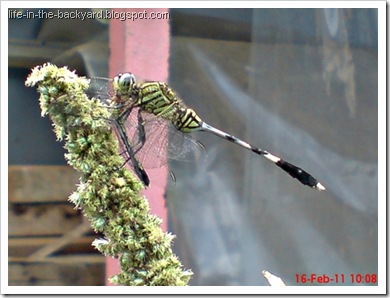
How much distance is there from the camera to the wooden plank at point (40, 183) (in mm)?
1584

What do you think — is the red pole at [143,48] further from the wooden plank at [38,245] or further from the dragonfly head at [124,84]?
the dragonfly head at [124,84]

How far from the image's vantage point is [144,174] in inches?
29.1

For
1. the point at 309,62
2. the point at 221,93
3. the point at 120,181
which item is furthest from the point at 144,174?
the point at 309,62

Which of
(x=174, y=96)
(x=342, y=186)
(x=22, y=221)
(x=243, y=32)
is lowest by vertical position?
(x=22, y=221)

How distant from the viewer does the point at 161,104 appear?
77 cm

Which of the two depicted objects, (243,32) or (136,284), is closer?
(136,284)

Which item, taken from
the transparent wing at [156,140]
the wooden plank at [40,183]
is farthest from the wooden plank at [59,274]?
the transparent wing at [156,140]

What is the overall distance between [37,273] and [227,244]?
553mm

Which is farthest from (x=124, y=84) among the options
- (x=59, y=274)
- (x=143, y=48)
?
(x=59, y=274)

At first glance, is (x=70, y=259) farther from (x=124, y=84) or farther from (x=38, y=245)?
(x=124, y=84)

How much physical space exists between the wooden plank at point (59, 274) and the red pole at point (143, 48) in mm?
277

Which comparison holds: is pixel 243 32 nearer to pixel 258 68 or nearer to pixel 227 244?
pixel 258 68
